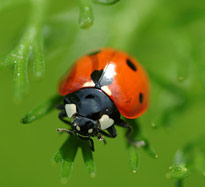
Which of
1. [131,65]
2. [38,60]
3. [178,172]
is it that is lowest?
[178,172]

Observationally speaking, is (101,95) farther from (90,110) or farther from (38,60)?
(38,60)

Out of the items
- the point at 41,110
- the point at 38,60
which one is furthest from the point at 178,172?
→ the point at 38,60

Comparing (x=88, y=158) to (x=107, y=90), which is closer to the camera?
(x=88, y=158)

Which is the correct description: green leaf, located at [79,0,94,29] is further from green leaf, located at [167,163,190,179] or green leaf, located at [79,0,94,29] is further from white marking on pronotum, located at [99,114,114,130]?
green leaf, located at [167,163,190,179]

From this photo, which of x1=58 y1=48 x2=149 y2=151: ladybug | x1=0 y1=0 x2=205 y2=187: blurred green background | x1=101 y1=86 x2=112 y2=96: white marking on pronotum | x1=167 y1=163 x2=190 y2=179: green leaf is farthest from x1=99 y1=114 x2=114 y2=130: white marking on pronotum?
x1=167 y1=163 x2=190 y2=179: green leaf

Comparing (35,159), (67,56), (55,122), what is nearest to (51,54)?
(67,56)

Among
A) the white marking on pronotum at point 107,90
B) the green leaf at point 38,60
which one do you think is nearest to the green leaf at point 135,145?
the white marking on pronotum at point 107,90
